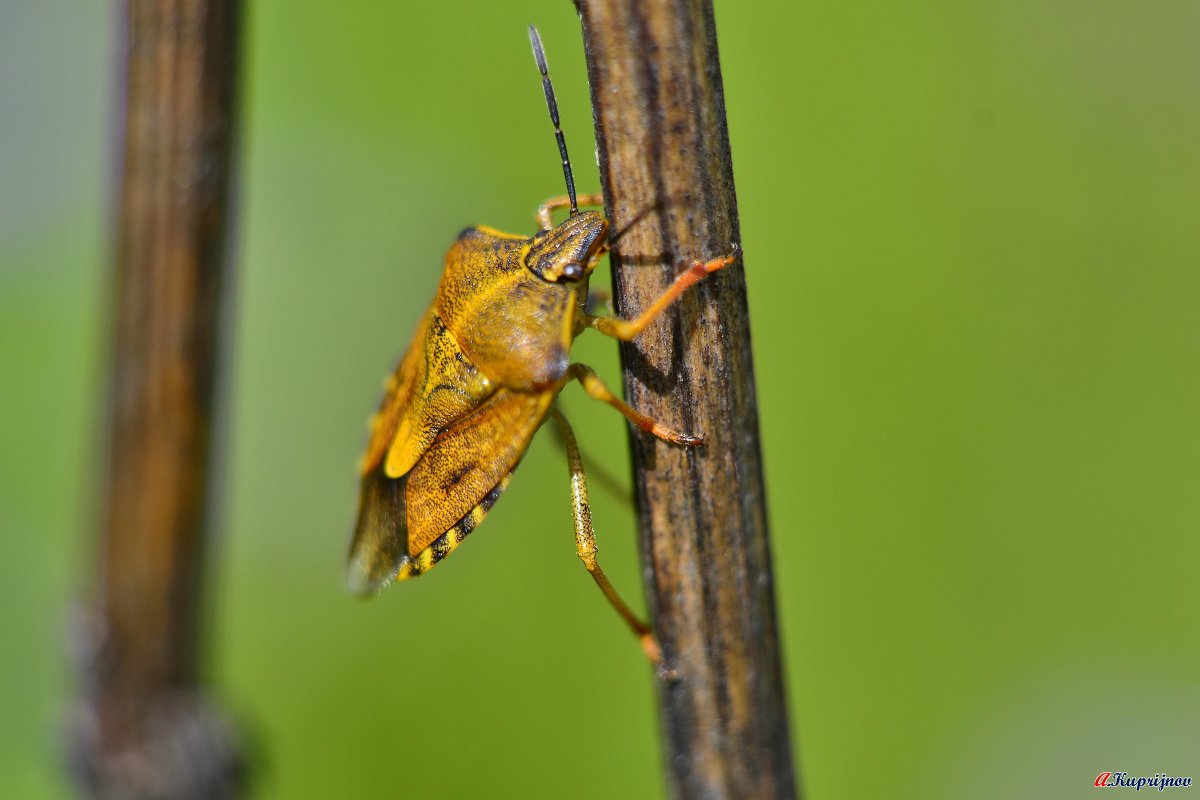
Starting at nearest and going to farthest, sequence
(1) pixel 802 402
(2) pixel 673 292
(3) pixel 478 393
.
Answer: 1. (2) pixel 673 292
2. (3) pixel 478 393
3. (1) pixel 802 402

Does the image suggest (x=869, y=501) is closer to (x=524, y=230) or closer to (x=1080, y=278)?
(x=1080, y=278)

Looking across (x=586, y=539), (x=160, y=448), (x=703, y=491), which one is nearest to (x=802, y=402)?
Answer: (x=586, y=539)

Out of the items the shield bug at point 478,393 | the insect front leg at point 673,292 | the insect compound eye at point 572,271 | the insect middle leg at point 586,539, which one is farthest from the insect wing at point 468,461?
the insect front leg at point 673,292

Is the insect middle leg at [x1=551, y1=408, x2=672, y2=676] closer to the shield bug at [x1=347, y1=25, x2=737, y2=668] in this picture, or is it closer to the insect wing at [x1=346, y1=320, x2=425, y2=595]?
the shield bug at [x1=347, y1=25, x2=737, y2=668]

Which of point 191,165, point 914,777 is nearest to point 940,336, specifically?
point 914,777

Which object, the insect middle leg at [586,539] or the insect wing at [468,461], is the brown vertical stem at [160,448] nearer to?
the insect wing at [468,461]

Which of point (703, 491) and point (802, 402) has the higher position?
point (703, 491)

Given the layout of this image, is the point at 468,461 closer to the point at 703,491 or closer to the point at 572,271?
the point at 572,271
